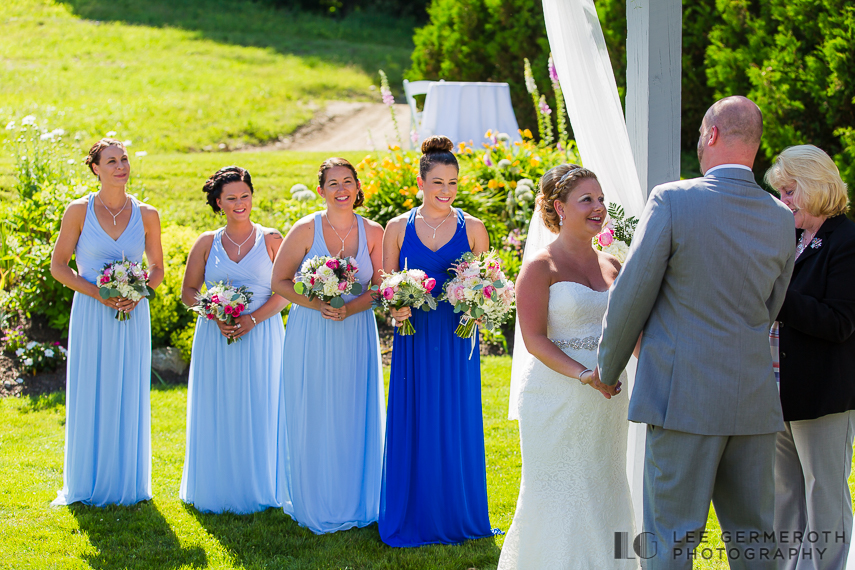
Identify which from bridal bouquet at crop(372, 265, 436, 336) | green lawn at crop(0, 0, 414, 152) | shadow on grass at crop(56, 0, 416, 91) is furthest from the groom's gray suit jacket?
shadow on grass at crop(56, 0, 416, 91)

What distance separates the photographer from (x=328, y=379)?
15.9 ft

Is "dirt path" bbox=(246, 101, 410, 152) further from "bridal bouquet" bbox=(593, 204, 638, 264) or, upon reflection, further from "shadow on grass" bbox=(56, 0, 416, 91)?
"bridal bouquet" bbox=(593, 204, 638, 264)

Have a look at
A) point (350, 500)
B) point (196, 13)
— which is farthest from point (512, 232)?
point (196, 13)

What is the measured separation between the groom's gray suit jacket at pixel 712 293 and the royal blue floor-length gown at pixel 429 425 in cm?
175

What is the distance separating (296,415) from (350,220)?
1315 mm

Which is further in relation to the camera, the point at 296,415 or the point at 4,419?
the point at 4,419

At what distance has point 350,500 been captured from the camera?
488cm

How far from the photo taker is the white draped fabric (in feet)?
13.0

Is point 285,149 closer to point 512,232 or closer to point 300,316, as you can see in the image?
Result: point 512,232

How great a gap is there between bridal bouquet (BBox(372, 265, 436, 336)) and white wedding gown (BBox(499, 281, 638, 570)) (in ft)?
2.95

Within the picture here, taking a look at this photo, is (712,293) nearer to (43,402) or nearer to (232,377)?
(232,377)

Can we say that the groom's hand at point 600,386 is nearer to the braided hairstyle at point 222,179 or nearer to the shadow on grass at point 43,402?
the braided hairstyle at point 222,179

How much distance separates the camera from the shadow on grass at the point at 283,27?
27.9m

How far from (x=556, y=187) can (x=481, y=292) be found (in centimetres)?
83
